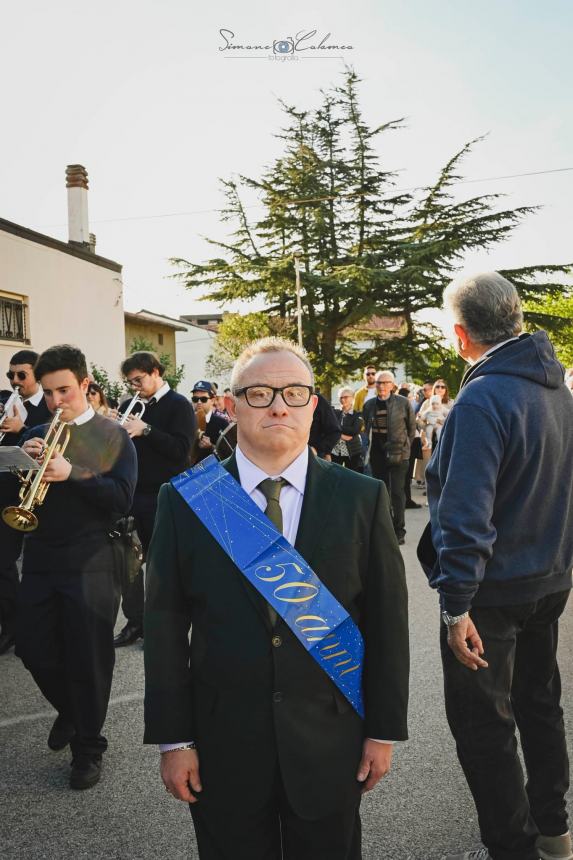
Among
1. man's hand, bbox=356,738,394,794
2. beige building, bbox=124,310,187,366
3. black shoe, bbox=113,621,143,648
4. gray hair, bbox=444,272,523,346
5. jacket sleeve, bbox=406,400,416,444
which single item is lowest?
black shoe, bbox=113,621,143,648

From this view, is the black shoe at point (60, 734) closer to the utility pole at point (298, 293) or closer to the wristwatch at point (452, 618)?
the wristwatch at point (452, 618)

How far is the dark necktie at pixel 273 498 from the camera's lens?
2074mm

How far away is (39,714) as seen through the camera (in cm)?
429

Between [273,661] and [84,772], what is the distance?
204 cm

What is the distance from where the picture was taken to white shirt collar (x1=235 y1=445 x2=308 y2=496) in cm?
209

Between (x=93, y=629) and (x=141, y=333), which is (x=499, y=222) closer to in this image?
(x=141, y=333)

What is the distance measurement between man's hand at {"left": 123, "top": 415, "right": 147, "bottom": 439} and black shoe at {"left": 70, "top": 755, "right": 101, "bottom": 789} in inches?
93.6

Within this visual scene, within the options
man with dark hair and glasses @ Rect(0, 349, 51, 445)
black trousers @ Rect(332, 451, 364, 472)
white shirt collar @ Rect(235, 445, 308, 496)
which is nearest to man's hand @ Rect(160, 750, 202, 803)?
white shirt collar @ Rect(235, 445, 308, 496)

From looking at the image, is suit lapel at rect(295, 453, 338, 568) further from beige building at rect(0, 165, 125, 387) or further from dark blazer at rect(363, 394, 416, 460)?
beige building at rect(0, 165, 125, 387)

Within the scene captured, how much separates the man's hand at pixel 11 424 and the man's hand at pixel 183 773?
406 centimetres

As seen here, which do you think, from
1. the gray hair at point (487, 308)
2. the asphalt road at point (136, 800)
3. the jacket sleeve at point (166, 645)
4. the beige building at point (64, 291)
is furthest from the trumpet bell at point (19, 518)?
the beige building at point (64, 291)

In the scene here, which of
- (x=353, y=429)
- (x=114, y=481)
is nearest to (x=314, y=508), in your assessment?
(x=114, y=481)

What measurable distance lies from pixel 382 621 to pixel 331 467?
0.47 m

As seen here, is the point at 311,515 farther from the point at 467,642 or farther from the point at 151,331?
the point at 151,331
